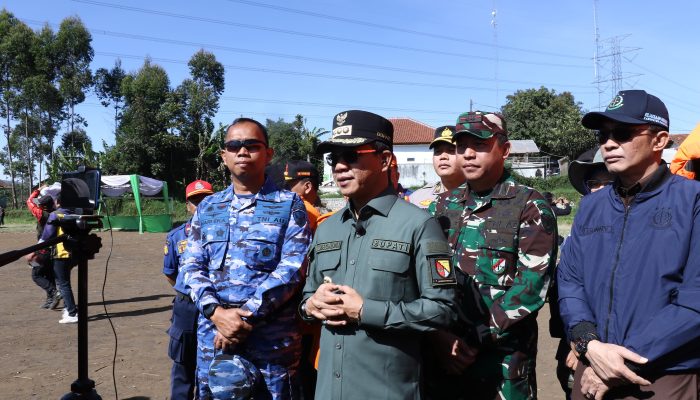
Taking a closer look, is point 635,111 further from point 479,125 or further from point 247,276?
point 247,276

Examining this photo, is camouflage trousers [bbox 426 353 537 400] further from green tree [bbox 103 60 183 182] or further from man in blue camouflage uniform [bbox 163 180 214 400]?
green tree [bbox 103 60 183 182]

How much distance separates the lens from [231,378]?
8.95ft

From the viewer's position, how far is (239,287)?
2.99 metres

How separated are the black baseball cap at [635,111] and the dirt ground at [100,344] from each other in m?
3.32

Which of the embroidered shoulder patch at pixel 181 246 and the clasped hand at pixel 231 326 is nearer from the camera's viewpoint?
the clasped hand at pixel 231 326

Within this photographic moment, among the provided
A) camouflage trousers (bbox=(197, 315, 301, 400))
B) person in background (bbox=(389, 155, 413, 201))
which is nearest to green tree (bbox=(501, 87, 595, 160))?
person in background (bbox=(389, 155, 413, 201))

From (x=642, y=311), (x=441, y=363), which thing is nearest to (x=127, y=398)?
(x=441, y=363)

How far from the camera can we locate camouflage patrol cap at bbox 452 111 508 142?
271 cm

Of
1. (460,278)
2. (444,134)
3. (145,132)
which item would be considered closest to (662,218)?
(460,278)

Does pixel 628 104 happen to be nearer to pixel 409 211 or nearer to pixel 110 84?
pixel 409 211

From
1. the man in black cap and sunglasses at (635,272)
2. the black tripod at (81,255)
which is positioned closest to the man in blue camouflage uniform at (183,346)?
the black tripod at (81,255)

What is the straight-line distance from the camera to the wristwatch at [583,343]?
2.22 meters

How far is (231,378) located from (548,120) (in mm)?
45249

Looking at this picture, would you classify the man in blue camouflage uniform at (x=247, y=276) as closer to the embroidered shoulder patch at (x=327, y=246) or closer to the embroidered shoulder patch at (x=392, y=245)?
the embroidered shoulder patch at (x=327, y=246)
